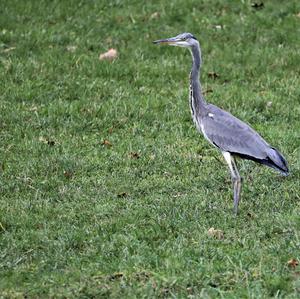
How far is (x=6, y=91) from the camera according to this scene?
11.6 meters

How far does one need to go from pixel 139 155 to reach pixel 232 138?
1.79m

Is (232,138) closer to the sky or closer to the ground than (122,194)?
closer to the sky

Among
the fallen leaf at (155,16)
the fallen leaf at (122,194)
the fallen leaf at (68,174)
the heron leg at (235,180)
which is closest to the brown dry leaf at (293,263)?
the heron leg at (235,180)

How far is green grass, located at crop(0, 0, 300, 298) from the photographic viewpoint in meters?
6.40

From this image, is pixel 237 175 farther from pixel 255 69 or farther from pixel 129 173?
pixel 255 69

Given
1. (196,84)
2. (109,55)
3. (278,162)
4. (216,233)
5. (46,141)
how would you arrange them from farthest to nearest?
1. (109,55)
2. (46,141)
3. (196,84)
4. (278,162)
5. (216,233)

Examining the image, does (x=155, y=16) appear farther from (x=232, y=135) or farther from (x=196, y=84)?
(x=232, y=135)

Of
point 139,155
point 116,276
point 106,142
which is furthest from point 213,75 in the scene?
point 116,276

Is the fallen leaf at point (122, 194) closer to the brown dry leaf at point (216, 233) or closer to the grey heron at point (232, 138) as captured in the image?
the grey heron at point (232, 138)

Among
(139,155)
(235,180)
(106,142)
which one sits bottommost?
(106,142)

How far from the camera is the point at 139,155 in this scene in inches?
380

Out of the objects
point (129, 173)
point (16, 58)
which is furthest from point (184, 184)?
point (16, 58)

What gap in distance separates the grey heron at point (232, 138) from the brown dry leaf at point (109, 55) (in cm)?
426

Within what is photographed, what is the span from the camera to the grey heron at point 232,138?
784cm
